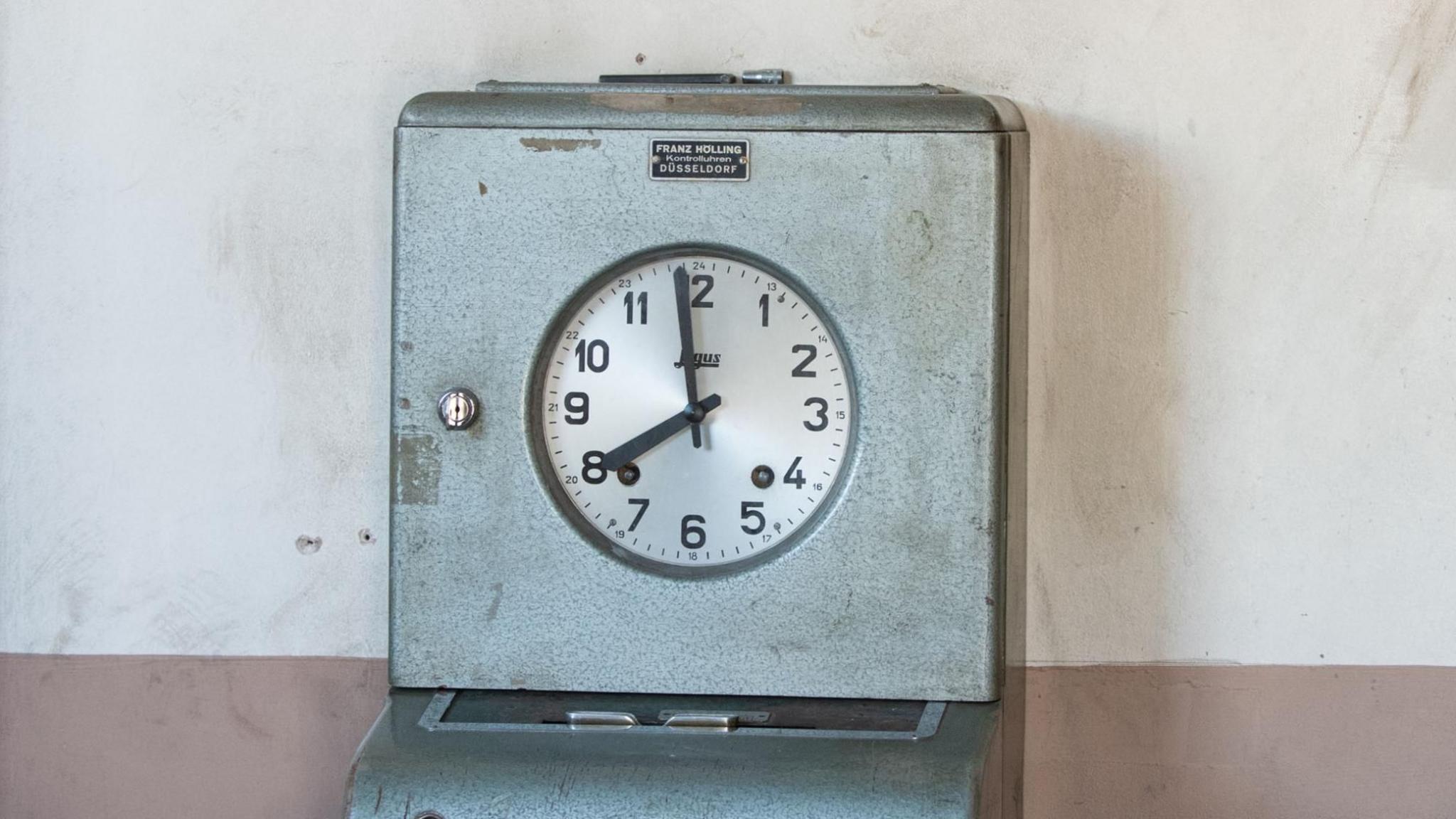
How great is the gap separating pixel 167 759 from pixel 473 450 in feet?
2.00

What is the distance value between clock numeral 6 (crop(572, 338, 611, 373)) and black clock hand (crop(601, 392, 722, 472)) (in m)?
0.08

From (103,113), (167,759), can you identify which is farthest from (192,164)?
(167,759)

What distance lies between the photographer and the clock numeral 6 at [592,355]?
1.39m

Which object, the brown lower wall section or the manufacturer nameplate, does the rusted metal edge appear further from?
the brown lower wall section

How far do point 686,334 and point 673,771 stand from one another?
1.38 feet

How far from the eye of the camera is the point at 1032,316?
5.10 feet

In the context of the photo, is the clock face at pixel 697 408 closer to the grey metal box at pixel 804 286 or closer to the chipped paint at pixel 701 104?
the grey metal box at pixel 804 286

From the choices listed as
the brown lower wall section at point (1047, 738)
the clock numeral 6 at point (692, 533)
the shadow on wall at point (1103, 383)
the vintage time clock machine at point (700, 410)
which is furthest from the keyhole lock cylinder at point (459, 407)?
the shadow on wall at point (1103, 383)

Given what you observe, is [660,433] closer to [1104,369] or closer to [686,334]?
[686,334]

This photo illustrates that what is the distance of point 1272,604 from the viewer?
5.09 feet

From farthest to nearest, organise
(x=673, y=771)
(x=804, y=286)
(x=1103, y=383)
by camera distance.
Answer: (x=1103, y=383) → (x=804, y=286) → (x=673, y=771)

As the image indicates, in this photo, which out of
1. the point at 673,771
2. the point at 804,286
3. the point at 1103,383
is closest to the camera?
the point at 673,771

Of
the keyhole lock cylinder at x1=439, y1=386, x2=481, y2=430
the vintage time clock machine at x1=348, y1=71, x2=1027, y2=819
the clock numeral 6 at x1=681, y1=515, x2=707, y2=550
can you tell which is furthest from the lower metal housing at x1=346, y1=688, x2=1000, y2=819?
the keyhole lock cylinder at x1=439, y1=386, x2=481, y2=430

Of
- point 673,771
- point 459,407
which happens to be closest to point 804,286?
point 459,407
